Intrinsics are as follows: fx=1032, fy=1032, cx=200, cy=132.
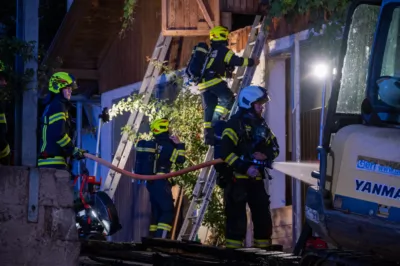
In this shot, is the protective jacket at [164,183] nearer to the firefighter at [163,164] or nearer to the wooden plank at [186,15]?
the firefighter at [163,164]

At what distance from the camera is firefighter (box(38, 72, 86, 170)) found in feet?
41.9

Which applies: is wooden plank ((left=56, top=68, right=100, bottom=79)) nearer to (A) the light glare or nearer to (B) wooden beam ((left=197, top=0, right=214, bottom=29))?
(B) wooden beam ((left=197, top=0, right=214, bottom=29))

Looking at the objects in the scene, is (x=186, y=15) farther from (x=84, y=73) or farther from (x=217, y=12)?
(x=84, y=73)

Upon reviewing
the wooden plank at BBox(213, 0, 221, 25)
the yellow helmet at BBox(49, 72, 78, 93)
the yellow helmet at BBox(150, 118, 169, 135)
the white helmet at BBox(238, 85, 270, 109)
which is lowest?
the yellow helmet at BBox(150, 118, 169, 135)

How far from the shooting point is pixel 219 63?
13.9 metres

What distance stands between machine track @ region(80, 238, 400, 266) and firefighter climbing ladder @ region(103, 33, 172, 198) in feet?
16.2

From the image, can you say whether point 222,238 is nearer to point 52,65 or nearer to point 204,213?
point 204,213

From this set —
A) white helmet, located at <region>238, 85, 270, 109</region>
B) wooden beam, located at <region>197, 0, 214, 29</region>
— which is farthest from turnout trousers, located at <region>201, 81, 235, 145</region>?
white helmet, located at <region>238, 85, 270, 109</region>

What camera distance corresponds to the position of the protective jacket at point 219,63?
1371cm

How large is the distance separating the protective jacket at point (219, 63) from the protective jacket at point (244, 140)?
2262 mm

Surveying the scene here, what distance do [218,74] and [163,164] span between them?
1.43 m

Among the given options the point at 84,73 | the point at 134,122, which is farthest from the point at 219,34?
the point at 84,73

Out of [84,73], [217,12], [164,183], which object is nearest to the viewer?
[164,183]

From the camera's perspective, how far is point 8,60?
11258 mm
